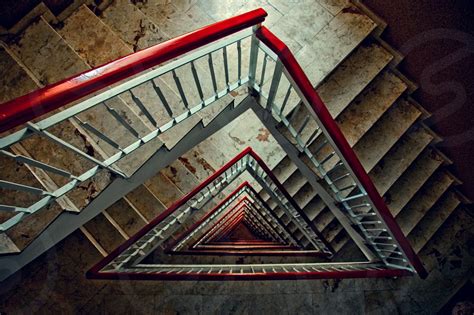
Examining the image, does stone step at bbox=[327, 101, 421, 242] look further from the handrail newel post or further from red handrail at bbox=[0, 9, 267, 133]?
red handrail at bbox=[0, 9, 267, 133]

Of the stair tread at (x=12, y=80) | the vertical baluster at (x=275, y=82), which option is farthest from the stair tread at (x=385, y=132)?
the stair tread at (x=12, y=80)

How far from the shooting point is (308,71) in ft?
11.0

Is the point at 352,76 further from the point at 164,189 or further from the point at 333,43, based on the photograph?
the point at 164,189

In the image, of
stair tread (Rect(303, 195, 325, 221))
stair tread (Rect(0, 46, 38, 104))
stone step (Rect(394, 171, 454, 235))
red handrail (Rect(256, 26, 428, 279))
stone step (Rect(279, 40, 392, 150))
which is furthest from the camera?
stair tread (Rect(303, 195, 325, 221))

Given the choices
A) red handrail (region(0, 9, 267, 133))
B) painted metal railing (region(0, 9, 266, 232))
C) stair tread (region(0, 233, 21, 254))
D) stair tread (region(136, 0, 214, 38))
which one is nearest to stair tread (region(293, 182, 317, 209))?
painted metal railing (region(0, 9, 266, 232))

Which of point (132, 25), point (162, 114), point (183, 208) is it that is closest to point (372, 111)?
point (162, 114)

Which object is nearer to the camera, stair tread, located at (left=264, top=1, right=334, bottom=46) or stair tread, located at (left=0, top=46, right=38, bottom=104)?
stair tread, located at (left=0, top=46, right=38, bottom=104)

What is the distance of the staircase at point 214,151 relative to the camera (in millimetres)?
2420

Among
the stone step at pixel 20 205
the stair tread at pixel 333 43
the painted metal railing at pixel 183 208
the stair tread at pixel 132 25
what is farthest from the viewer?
the painted metal railing at pixel 183 208

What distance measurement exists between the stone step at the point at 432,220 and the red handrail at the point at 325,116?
76.5 inches

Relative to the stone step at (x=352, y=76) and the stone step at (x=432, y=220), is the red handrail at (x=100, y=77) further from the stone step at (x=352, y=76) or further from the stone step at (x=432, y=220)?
the stone step at (x=432, y=220)

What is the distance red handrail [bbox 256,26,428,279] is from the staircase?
1.21 feet

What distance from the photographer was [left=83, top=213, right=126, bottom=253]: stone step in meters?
4.11

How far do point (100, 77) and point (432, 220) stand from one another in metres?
5.51
